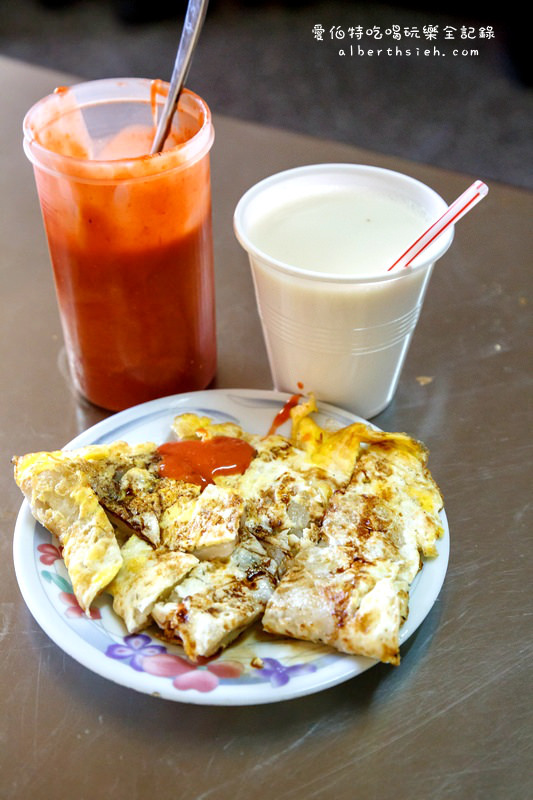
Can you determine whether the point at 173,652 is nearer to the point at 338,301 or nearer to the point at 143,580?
the point at 143,580

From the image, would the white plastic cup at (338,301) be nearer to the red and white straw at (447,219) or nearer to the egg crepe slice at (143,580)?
the red and white straw at (447,219)

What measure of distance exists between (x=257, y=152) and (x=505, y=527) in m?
1.11

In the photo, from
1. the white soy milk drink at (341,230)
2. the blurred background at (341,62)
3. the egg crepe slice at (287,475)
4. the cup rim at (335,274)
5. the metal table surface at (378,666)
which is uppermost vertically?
the cup rim at (335,274)

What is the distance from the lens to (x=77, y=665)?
0.96m

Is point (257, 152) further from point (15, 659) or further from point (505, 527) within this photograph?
point (15, 659)

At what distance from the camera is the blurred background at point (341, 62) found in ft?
11.4

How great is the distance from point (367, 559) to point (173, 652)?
0.25 m

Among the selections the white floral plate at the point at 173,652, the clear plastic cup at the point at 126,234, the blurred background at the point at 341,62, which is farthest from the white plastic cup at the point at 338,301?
the blurred background at the point at 341,62

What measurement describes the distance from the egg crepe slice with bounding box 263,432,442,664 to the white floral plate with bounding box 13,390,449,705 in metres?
0.02

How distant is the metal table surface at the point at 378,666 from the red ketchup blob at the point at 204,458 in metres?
0.23

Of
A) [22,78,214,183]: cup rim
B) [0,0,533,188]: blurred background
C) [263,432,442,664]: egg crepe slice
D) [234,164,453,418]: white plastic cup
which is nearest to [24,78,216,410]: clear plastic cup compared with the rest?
[22,78,214,183]: cup rim

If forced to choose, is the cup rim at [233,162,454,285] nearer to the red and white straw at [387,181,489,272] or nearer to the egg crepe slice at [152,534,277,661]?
the red and white straw at [387,181,489,272]

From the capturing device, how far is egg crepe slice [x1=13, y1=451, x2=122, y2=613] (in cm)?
94

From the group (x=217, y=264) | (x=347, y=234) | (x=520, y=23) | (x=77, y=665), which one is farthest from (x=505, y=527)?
(x=520, y=23)
